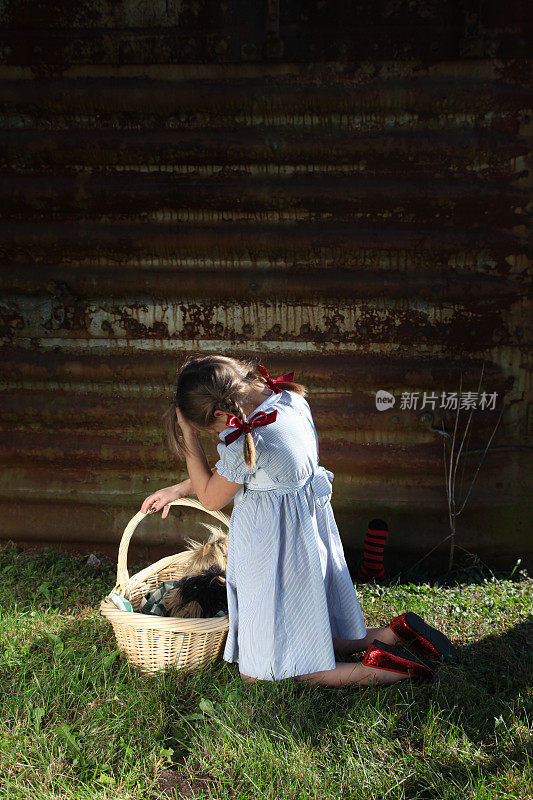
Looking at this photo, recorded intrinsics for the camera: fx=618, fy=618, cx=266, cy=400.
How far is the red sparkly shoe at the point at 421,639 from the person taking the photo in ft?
9.02

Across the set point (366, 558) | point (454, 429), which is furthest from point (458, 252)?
point (366, 558)

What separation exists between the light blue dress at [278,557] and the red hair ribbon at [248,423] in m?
0.03

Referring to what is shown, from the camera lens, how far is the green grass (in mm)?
2080

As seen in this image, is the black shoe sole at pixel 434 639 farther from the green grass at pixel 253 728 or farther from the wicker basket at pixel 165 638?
the wicker basket at pixel 165 638

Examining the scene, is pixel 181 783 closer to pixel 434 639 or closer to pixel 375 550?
pixel 434 639

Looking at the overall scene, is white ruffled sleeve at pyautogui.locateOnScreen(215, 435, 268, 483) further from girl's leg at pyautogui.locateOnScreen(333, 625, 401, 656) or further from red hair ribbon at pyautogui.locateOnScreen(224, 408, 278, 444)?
girl's leg at pyautogui.locateOnScreen(333, 625, 401, 656)

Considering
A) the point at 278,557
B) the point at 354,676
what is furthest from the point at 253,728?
→ the point at 278,557

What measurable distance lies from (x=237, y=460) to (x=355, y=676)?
1.04 metres

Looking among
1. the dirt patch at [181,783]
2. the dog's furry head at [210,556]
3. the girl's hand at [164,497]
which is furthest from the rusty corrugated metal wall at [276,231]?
the dirt patch at [181,783]

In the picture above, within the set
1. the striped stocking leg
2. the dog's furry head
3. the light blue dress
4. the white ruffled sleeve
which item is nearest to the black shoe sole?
the light blue dress

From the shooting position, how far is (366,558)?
141 inches

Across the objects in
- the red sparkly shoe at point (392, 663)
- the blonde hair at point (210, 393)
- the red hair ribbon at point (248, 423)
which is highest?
the blonde hair at point (210, 393)

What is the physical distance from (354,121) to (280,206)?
0.61 metres

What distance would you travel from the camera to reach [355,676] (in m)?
2.58
